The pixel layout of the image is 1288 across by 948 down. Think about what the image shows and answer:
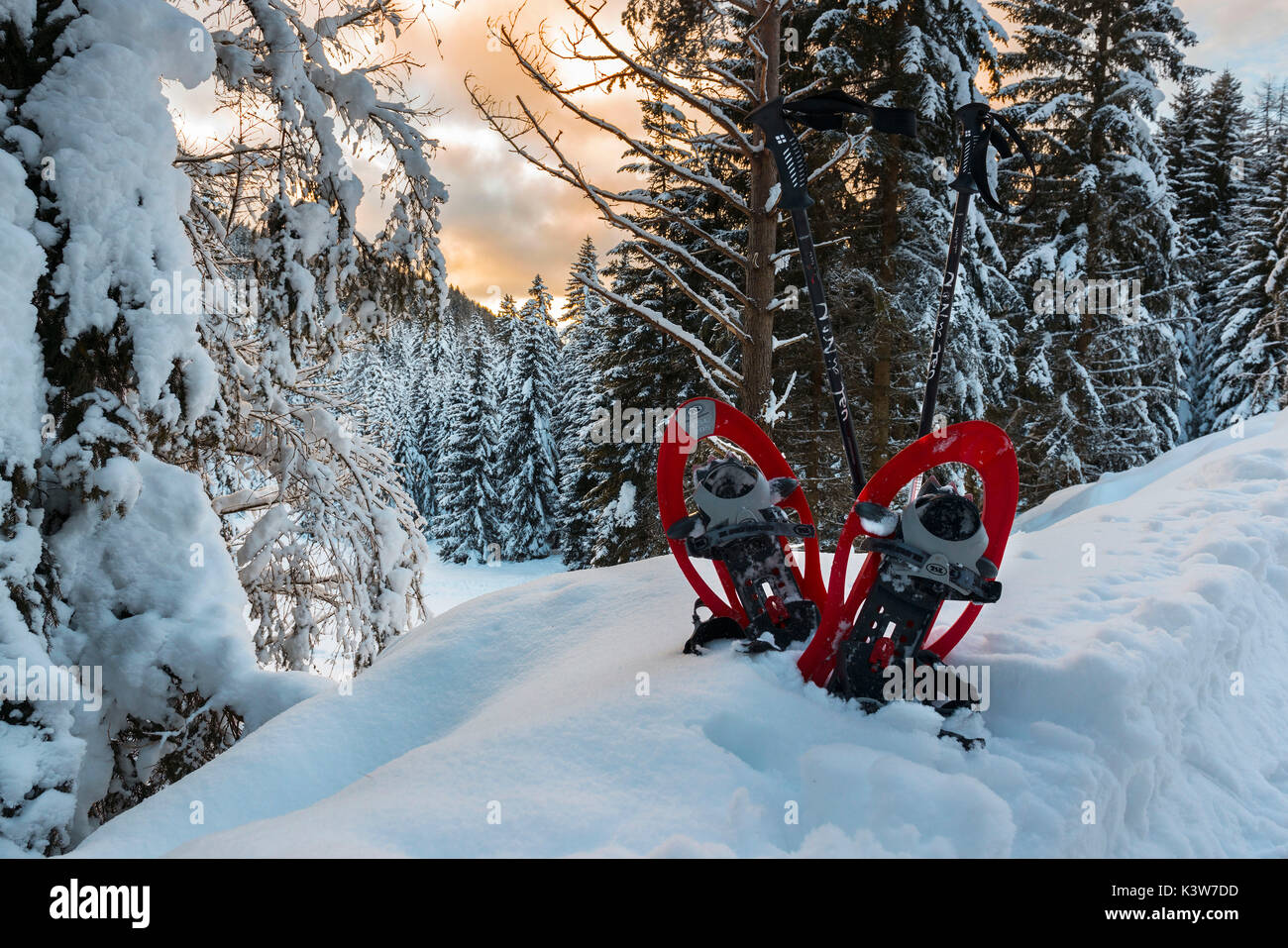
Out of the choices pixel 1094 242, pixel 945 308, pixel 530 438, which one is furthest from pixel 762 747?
pixel 530 438

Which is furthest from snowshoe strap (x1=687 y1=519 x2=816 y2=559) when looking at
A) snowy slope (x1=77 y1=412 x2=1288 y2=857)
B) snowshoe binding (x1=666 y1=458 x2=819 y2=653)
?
snowy slope (x1=77 y1=412 x2=1288 y2=857)

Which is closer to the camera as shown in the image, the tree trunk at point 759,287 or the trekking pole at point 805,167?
the trekking pole at point 805,167

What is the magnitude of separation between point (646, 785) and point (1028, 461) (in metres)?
16.3

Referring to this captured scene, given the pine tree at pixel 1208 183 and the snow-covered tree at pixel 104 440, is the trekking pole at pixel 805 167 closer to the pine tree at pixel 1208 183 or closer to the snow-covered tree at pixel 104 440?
the snow-covered tree at pixel 104 440

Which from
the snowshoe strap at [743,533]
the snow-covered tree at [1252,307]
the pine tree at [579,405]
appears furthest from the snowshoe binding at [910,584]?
the snow-covered tree at [1252,307]

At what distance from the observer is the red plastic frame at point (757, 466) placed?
2898mm

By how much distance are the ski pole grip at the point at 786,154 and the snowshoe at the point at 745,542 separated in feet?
3.84

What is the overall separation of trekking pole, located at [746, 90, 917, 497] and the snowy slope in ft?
3.88

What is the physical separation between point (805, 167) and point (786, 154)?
0.12 meters

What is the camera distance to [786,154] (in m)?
3.30

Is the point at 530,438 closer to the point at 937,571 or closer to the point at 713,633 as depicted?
the point at 713,633

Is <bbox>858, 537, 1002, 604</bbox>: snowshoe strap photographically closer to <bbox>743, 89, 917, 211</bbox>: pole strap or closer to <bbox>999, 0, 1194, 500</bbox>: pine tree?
<bbox>743, 89, 917, 211</bbox>: pole strap
